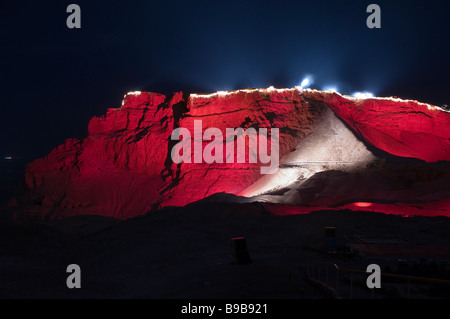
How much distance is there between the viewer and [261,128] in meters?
29.4

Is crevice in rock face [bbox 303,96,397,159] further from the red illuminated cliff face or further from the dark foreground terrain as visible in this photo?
the dark foreground terrain

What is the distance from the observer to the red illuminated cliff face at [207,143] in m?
27.3

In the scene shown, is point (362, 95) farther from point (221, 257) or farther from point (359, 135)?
point (221, 257)

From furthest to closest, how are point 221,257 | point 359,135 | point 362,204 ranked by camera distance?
point 359,135
point 362,204
point 221,257

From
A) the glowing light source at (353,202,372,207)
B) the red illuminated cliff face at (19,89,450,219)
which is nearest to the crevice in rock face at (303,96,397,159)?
the red illuminated cliff face at (19,89,450,219)

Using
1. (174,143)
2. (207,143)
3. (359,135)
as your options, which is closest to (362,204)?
(359,135)

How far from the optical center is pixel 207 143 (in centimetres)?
2994

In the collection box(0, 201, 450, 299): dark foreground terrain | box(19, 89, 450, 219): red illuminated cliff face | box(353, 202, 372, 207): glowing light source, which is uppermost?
box(19, 89, 450, 219): red illuminated cliff face

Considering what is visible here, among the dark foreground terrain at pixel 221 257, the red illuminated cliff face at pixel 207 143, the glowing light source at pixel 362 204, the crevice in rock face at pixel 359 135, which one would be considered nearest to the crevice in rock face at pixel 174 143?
the red illuminated cliff face at pixel 207 143

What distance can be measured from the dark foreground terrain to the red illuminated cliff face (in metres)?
9.63

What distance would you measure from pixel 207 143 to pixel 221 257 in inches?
794

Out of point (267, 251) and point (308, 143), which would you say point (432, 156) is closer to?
point (308, 143)

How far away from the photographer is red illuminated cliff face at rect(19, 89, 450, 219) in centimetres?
2732

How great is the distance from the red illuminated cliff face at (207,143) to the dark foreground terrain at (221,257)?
9631 mm
